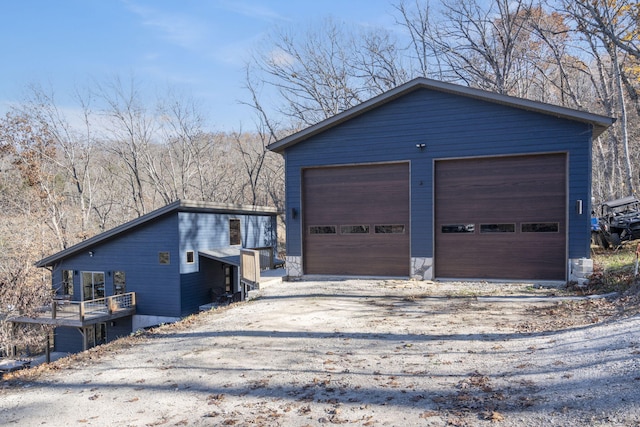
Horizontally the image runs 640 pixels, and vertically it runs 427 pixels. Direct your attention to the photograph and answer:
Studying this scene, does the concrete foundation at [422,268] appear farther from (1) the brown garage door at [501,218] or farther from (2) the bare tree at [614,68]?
(2) the bare tree at [614,68]

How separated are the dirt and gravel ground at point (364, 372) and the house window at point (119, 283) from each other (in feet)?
35.6

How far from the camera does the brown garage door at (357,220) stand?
11.7 m

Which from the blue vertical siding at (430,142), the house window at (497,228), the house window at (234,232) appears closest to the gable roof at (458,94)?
the blue vertical siding at (430,142)

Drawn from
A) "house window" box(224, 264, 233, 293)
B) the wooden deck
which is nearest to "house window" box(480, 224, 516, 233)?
"house window" box(224, 264, 233, 293)

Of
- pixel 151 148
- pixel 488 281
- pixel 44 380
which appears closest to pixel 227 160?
pixel 151 148

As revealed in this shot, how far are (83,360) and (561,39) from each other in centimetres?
2334

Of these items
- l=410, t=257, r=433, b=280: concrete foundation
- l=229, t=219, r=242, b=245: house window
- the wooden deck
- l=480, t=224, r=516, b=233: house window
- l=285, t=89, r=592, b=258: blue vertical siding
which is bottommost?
the wooden deck

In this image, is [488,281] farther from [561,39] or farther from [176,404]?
[561,39]

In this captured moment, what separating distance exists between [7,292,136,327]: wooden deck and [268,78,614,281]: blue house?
28.3 ft

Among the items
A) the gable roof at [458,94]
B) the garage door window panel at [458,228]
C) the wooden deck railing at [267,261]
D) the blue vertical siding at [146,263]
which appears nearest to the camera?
the gable roof at [458,94]

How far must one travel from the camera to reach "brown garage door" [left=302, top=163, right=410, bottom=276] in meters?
11.7

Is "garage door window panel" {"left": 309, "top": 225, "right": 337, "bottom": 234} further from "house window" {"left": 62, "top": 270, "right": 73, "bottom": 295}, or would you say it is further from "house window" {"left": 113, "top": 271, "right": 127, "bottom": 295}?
"house window" {"left": 62, "top": 270, "right": 73, "bottom": 295}

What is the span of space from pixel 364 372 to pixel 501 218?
7.37 meters

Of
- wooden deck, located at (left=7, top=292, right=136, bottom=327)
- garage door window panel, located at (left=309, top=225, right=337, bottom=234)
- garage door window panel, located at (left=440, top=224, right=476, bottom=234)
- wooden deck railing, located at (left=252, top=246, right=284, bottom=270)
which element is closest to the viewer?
garage door window panel, located at (left=440, top=224, right=476, bottom=234)
